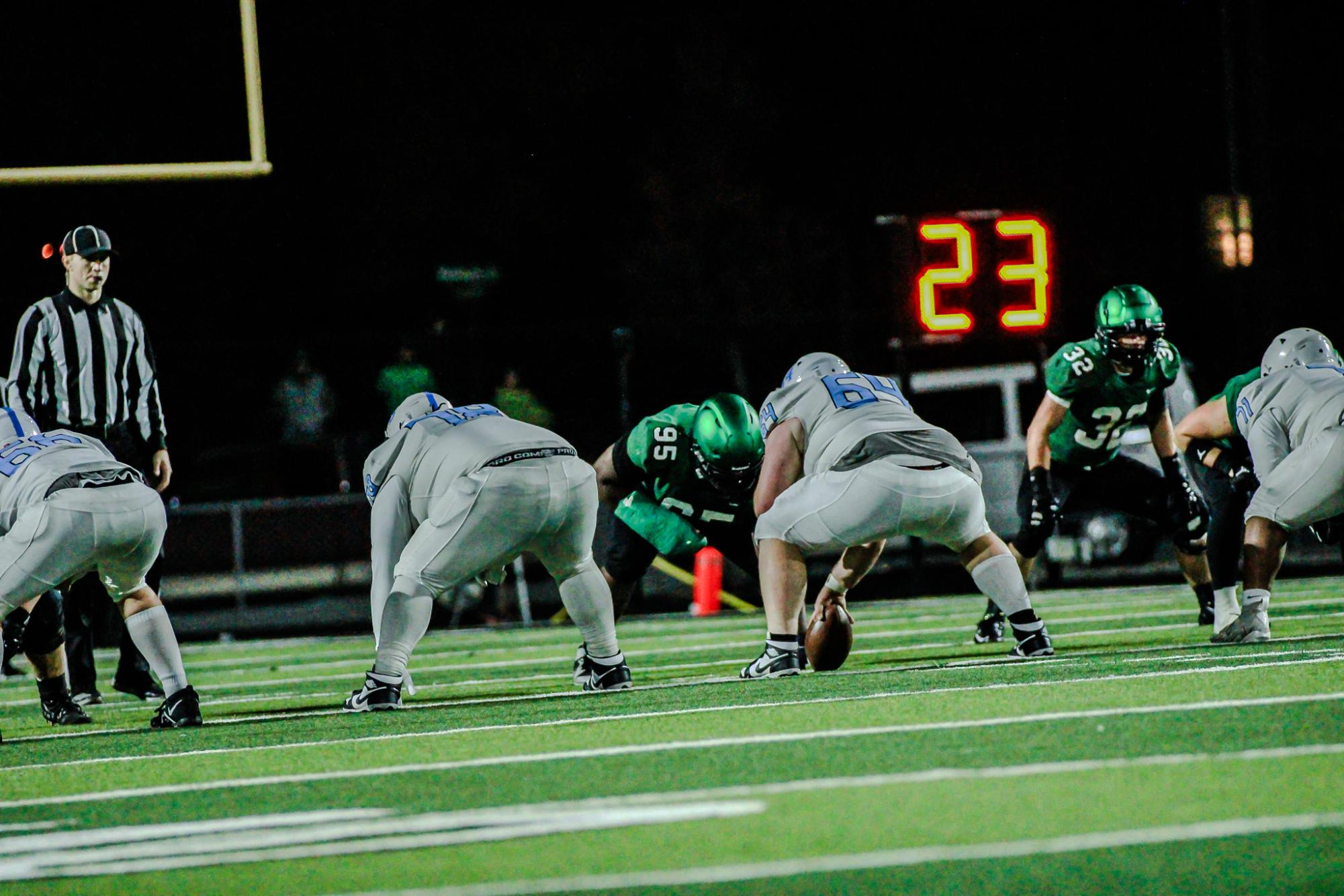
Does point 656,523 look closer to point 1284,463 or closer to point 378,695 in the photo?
point 378,695

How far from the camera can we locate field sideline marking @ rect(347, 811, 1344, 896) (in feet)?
10.2

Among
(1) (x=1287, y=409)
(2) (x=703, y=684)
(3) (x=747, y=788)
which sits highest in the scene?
(1) (x=1287, y=409)

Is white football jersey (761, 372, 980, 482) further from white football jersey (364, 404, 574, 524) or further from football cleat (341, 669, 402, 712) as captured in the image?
football cleat (341, 669, 402, 712)

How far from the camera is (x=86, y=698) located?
26.1 feet

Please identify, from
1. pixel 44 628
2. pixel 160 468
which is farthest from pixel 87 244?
pixel 44 628

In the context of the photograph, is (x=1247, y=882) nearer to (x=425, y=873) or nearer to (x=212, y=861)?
(x=425, y=873)

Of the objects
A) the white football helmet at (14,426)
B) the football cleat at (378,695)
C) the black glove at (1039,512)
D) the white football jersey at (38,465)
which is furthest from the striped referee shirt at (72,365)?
the black glove at (1039,512)

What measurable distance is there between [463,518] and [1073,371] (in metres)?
3.52

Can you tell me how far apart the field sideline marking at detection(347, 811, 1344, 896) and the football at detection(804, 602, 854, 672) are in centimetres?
362

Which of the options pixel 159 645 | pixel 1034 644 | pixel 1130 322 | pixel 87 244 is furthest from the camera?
pixel 1130 322

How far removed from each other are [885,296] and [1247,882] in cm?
948

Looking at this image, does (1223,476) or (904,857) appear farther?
(1223,476)

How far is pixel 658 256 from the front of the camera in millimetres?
27578

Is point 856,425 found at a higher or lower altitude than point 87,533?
higher
